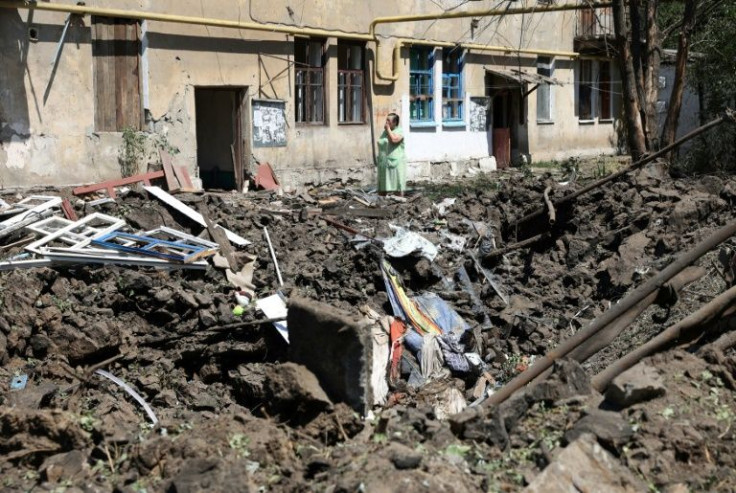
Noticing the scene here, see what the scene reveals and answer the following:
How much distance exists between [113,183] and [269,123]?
14.4 feet

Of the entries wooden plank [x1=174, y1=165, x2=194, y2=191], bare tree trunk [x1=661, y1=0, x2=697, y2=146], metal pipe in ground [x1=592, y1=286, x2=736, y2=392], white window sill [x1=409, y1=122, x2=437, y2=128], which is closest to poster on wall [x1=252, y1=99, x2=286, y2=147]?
wooden plank [x1=174, y1=165, x2=194, y2=191]

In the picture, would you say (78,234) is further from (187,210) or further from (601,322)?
(601,322)

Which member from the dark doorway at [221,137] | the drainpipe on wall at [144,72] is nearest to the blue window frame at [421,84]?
the dark doorway at [221,137]

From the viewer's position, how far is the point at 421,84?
2103cm

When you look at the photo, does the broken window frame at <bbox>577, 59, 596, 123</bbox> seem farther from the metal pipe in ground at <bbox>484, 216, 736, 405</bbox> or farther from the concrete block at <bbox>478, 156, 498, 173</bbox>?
the metal pipe in ground at <bbox>484, 216, 736, 405</bbox>

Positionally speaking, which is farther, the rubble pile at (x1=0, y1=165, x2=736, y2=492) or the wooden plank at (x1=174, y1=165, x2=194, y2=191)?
the wooden plank at (x1=174, y1=165, x2=194, y2=191)

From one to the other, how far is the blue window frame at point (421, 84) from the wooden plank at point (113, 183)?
7.97 meters

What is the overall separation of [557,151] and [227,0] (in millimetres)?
12695

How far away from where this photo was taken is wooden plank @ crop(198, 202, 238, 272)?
10414 millimetres

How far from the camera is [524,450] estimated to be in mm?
4648

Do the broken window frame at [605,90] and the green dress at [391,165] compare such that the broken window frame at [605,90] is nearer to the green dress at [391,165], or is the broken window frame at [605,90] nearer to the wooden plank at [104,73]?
the green dress at [391,165]

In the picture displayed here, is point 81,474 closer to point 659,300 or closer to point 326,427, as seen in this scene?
point 326,427

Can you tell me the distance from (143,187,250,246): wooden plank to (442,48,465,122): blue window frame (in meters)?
10.6

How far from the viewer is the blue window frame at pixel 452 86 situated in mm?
21703
